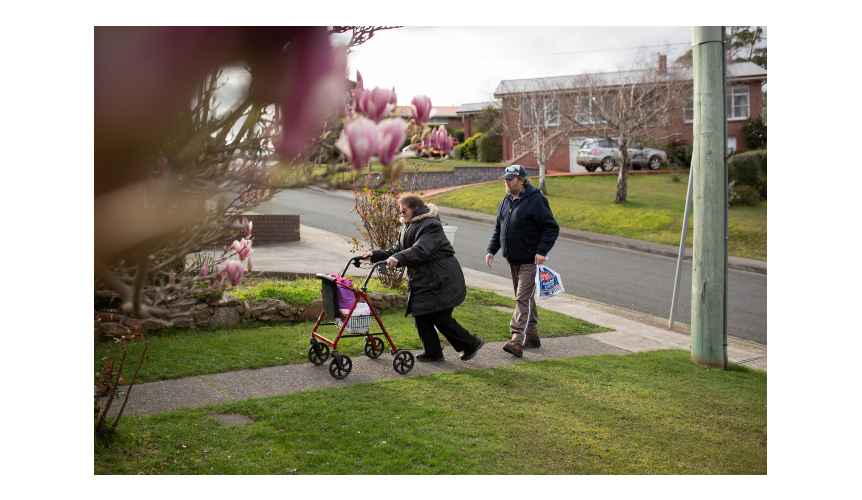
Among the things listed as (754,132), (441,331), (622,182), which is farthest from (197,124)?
(754,132)

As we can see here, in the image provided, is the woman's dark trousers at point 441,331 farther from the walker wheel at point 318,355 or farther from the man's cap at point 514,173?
the man's cap at point 514,173

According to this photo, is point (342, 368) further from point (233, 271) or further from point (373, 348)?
point (233, 271)

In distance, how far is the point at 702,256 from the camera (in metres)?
6.58

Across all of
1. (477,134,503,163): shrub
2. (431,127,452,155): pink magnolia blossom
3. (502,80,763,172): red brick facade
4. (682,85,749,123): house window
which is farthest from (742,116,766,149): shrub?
(431,127,452,155): pink magnolia blossom

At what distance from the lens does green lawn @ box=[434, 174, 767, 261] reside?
17.8 metres

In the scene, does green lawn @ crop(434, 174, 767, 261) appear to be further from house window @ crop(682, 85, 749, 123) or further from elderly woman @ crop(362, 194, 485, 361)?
elderly woman @ crop(362, 194, 485, 361)

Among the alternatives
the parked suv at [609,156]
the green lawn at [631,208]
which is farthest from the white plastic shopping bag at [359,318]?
the parked suv at [609,156]

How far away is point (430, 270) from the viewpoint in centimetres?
589

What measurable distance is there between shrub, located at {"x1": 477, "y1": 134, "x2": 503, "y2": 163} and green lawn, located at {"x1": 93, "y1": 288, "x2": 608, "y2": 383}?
3086 centimetres

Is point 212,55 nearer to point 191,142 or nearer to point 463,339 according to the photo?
point 191,142

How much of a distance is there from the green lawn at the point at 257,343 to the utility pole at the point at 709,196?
5.46 ft

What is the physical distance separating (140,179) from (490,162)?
36.8m

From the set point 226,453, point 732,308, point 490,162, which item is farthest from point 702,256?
point 490,162

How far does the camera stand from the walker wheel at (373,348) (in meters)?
6.15
